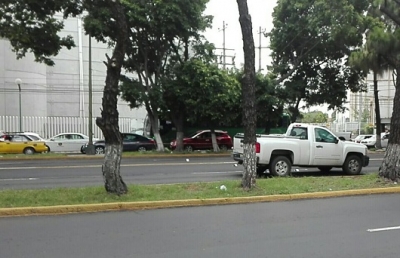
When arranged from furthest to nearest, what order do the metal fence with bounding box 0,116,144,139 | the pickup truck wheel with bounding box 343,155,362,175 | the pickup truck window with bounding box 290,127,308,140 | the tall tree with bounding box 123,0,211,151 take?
the metal fence with bounding box 0,116,144,139, the tall tree with bounding box 123,0,211,151, the pickup truck wheel with bounding box 343,155,362,175, the pickup truck window with bounding box 290,127,308,140

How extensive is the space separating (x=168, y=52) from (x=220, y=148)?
7605 mm

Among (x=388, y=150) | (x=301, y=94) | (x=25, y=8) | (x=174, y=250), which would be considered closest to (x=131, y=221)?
(x=174, y=250)

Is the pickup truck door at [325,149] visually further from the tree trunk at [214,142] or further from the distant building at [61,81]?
Answer: the distant building at [61,81]

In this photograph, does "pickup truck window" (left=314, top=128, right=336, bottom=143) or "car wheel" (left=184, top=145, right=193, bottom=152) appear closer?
"pickup truck window" (left=314, top=128, right=336, bottom=143)

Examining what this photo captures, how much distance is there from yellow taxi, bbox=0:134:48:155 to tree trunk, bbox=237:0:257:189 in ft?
61.2

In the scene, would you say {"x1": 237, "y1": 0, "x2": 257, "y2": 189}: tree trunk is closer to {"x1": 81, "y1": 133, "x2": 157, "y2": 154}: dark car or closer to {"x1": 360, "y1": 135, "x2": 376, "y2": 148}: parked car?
{"x1": 81, "y1": 133, "x2": 157, "y2": 154}: dark car

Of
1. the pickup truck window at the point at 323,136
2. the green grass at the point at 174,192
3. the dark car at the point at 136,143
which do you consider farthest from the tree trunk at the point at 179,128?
the green grass at the point at 174,192

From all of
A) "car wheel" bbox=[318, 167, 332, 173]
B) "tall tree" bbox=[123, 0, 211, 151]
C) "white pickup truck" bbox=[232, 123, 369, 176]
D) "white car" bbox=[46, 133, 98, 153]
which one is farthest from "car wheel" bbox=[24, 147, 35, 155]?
"car wheel" bbox=[318, 167, 332, 173]

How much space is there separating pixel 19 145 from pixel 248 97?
19337mm

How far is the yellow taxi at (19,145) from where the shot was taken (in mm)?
25625

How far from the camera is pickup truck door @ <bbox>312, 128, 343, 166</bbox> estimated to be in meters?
14.8

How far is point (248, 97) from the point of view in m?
10.7

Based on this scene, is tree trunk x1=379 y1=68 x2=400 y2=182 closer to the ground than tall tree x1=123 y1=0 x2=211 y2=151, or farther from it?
closer to the ground

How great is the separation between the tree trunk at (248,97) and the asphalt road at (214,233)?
56.1 inches
